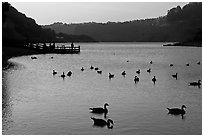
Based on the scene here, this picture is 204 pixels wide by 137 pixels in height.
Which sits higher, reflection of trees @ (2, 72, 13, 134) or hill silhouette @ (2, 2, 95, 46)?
hill silhouette @ (2, 2, 95, 46)

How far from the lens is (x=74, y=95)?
30562 millimetres

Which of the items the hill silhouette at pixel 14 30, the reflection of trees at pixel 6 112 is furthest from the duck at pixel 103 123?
the hill silhouette at pixel 14 30

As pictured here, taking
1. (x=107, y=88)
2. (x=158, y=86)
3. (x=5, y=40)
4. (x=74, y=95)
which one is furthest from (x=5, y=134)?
(x=5, y=40)

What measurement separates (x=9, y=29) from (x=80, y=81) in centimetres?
6686

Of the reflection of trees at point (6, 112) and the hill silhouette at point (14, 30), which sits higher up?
the hill silhouette at point (14, 30)

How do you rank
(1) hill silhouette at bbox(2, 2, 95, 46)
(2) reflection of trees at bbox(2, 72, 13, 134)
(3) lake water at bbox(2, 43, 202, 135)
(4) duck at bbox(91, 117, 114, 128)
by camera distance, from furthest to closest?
1. (1) hill silhouette at bbox(2, 2, 95, 46)
2. (4) duck at bbox(91, 117, 114, 128)
3. (2) reflection of trees at bbox(2, 72, 13, 134)
4. (3) lake water at bbox(2, 43, 202, 135)

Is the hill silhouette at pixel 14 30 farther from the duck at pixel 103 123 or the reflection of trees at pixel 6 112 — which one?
the duck at pixel 103 123

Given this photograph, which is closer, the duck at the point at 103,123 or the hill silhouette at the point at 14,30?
the duck at the point at 103,123

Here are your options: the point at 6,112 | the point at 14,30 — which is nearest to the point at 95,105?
the point at 6,112

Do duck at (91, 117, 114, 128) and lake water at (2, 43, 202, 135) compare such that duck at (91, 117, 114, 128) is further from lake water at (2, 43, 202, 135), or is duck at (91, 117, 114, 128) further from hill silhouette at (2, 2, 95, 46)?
hill silhouette at (2, 2, 95, 46)

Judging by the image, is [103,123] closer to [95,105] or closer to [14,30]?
[95,105]

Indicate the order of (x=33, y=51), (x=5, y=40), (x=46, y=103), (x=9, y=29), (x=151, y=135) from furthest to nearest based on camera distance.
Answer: (x=9, y=29) < (x=33, y=51) < (x=5, y=40) < (x=46, y=103) < (x=151, y=135)

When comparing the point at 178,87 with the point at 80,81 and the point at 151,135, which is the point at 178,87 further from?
the point at 151,135

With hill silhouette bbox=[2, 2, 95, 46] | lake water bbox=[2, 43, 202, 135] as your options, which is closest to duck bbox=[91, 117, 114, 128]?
lake water bbox=[2, 43, 202, 135]
